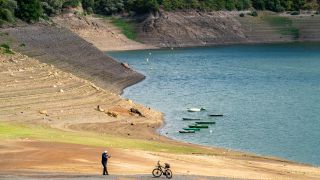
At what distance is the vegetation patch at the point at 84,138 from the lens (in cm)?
5600

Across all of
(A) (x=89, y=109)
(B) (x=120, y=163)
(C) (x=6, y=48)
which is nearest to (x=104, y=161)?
(B) (x=120, y=163)

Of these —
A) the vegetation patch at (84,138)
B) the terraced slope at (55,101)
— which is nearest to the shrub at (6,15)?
the terraced slope at (55,101)

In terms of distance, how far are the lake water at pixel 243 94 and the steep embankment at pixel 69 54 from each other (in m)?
3.63

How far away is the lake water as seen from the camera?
67.5m

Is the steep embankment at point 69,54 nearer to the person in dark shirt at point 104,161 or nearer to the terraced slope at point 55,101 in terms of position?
the terraced slope at point 55,101

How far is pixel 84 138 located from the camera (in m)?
59.2

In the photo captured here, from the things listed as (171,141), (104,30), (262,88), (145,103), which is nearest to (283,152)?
(171,141)

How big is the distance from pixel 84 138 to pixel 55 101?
59.4 ft

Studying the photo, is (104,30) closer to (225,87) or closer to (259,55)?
(259,55)

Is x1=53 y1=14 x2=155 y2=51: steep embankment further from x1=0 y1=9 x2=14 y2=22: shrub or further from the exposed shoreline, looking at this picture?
x1=0 y1=9 x2=14 y2=22: shrub

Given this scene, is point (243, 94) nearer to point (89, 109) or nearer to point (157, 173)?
point (89, 109)

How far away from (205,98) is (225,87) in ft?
41.5

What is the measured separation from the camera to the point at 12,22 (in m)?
115

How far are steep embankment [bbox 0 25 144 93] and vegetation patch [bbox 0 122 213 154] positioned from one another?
38.8 meters
